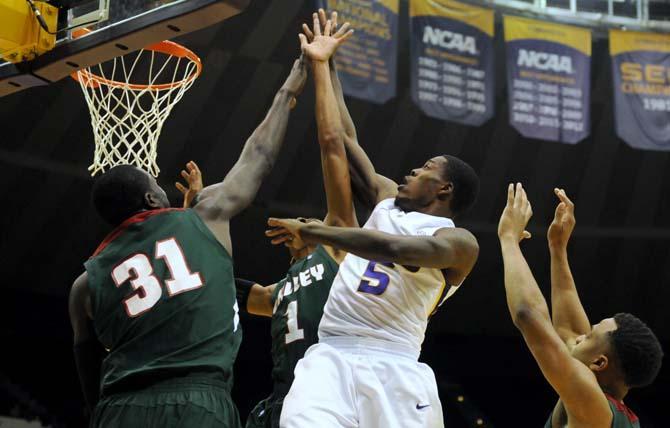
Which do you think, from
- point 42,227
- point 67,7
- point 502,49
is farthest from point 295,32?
point 67,7

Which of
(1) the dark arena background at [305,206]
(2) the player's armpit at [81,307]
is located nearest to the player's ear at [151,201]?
(2) the player's armpit at [81,307]

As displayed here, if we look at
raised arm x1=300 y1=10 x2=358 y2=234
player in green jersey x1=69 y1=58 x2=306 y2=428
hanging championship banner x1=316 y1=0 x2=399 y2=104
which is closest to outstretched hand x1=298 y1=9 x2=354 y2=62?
raised arm x1=300 y1=10 x2=358 y2=234

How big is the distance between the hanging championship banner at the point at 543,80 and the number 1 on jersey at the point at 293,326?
7640 millimetres

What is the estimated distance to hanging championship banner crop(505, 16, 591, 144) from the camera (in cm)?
1288

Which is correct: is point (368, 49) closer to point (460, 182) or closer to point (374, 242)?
point (460, 182)

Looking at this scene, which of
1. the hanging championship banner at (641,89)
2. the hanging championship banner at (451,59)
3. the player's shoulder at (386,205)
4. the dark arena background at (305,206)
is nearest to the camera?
the player's shoulder at (386,205)

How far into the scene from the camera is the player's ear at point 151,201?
4.34 m

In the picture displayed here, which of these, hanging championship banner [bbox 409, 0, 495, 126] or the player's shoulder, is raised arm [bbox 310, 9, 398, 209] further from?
hanging championship banner [bbox 409, 0, 495, 126]

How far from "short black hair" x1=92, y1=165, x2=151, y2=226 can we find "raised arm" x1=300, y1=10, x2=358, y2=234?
1.16 meters

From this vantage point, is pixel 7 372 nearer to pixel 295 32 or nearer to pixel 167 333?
pixel 295 32

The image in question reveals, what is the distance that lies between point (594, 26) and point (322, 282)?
936 centimetres

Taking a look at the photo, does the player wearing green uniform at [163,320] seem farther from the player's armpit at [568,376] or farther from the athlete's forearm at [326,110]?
the player's armpit at [568,376]

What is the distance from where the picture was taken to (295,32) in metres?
13.6

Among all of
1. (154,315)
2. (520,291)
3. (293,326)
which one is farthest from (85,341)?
(520,291)
